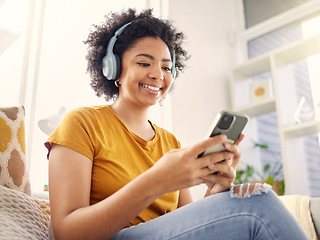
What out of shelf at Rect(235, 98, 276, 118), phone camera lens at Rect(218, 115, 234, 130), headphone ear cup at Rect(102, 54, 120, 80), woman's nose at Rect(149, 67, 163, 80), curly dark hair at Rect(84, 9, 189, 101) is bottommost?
phone camera lens at Rect(218, 115, 234, 130)

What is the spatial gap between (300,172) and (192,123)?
0.96m

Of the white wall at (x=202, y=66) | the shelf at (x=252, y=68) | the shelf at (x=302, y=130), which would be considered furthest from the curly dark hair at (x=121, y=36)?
the shelf at (x=252, y=68)

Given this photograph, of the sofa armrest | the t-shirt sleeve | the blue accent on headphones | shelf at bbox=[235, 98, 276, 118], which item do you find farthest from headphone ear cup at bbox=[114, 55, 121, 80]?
shelf at bbox=[235, 98, 276, 118]

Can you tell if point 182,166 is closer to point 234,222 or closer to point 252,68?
point 234,222

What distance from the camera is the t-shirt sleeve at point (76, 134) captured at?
0.90 meters

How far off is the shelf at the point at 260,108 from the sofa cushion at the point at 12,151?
2221 mm

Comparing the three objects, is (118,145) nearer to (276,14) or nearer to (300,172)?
(300,172)

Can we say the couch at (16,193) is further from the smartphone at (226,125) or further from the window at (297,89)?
the window at (297,89)

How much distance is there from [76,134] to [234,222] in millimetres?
A: 479

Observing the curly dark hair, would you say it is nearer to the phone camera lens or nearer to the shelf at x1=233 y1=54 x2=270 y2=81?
the phone camera lens

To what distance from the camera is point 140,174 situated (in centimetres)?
89

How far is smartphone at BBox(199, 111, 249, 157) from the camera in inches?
29.1

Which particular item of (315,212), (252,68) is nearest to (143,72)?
(315,212)

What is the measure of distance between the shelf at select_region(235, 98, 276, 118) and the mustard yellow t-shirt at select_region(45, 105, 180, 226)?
1.93 metres
